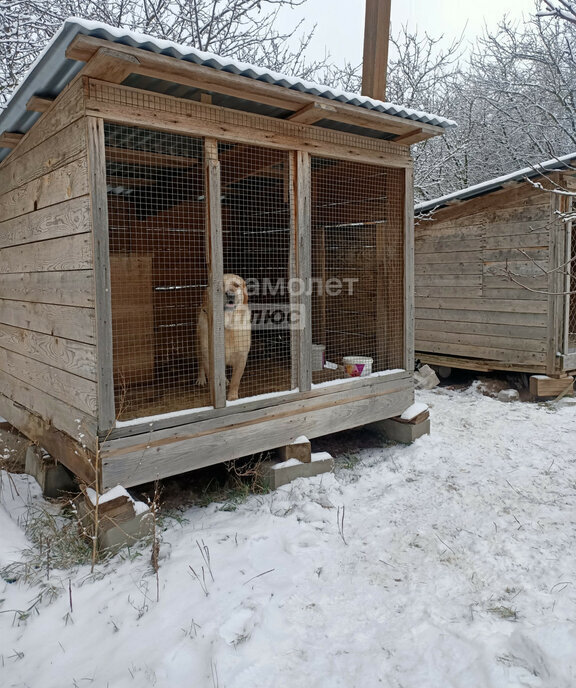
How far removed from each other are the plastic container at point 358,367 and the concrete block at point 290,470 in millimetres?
881

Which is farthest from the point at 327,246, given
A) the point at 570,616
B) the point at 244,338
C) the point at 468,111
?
the point at 468,111

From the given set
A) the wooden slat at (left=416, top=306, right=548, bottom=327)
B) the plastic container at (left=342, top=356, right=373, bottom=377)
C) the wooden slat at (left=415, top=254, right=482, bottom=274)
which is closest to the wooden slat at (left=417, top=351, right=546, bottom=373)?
the wooden slat at (left=416, top=306, right=548, bottom=327)

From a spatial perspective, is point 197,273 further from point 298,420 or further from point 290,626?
point 290,626

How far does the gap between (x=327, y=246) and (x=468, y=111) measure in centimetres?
1059

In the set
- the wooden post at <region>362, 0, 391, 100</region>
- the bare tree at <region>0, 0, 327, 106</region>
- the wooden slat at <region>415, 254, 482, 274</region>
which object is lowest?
the wooden slat at <region>415, 254, 482, 274</region>

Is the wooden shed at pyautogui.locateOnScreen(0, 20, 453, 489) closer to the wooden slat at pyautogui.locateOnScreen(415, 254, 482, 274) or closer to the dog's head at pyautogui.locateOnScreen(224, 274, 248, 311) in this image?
the dog's head at pyautogui.locateOnScreen(224, 274, 248, 311)

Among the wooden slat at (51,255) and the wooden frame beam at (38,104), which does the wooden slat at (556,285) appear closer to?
the wooden slat at (51,255)

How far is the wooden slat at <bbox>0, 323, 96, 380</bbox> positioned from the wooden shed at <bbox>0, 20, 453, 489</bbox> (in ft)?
0.07

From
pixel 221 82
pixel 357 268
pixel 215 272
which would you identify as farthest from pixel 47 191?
pixel 357 268

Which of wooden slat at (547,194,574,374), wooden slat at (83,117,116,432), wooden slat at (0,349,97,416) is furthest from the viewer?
wooden slat at (547,194,574,374)

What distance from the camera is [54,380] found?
12.1 ft

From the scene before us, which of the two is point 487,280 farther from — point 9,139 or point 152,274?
point 9,139

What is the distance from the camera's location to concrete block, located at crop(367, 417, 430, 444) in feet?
16.2

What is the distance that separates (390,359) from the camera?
507 centimetres
